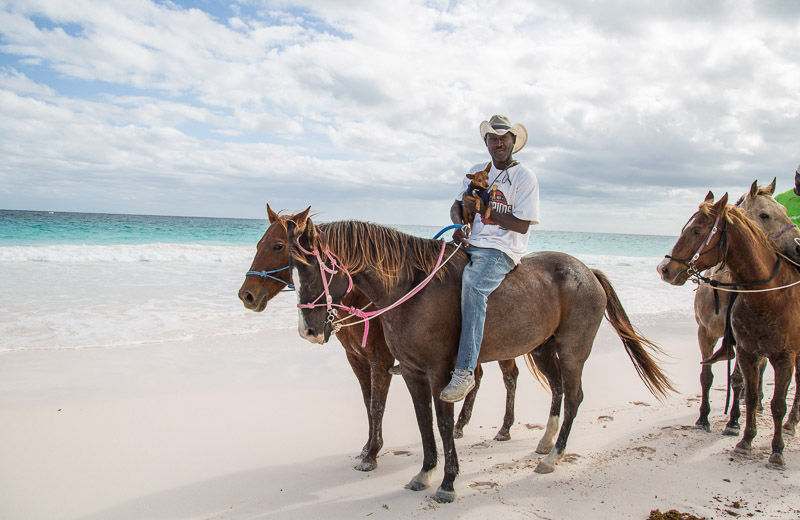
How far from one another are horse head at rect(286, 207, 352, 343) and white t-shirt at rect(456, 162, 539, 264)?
3.65 feet

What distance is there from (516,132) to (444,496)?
2.51 m

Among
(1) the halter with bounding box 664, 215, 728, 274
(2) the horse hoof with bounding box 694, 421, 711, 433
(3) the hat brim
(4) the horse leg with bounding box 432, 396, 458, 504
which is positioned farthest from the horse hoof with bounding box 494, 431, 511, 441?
(3) the hat brim

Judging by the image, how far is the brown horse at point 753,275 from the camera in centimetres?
357

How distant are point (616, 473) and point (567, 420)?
0.48m

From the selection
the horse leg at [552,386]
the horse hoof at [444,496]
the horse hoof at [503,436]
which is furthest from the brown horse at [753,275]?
the horse hoof at [444,496]

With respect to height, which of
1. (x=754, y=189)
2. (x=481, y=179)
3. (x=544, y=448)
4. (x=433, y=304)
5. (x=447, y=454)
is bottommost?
(x=544, y=448)

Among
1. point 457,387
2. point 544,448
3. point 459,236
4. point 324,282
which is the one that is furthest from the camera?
point 544,448

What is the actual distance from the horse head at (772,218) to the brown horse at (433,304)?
1.61m

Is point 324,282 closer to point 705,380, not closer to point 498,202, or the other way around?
point 498,202

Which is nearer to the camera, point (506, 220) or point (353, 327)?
point (506, 220)

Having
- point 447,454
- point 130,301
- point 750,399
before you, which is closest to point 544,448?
point 447,454

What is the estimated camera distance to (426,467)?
3.26 meters

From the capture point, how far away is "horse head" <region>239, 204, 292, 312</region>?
3750 mm

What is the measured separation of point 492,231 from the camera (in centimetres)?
334
